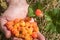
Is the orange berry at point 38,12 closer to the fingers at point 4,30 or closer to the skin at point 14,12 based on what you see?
the skin at point 14,12

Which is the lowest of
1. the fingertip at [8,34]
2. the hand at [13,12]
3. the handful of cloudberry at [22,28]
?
the fingertip at [8,34]

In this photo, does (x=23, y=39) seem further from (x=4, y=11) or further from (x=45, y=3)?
(x=45, y=3)

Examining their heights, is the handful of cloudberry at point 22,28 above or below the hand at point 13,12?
below

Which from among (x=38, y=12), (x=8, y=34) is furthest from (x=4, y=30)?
(x=38, y=12)

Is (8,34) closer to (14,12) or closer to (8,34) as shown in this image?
(8,34)

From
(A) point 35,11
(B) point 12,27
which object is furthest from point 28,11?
(B) point 12,27

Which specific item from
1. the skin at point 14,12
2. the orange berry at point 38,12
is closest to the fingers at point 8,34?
the skin at point 14,12
